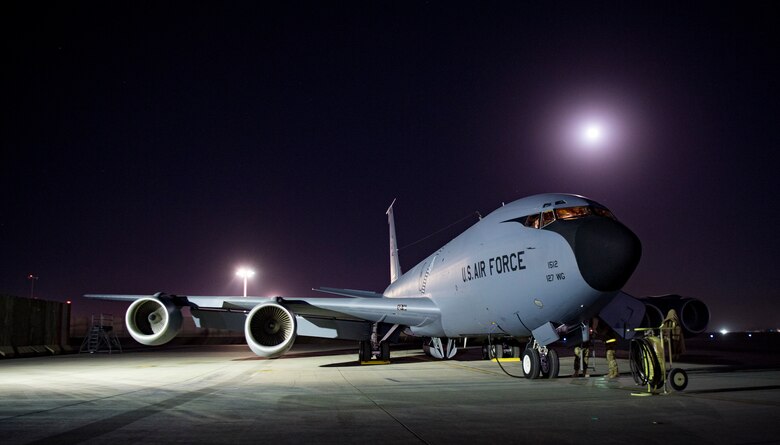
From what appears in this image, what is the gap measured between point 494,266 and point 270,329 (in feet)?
21.3

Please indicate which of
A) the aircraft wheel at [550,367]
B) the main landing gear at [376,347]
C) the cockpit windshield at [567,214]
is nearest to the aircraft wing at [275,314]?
the main landing gear at [376,347]

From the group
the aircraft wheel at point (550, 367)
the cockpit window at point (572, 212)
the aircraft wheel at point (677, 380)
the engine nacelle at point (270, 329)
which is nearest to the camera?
the aircraft wheel at point (677, 380)

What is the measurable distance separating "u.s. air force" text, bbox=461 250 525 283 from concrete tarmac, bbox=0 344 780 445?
2.61m

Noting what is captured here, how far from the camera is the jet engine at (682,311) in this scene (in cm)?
1748

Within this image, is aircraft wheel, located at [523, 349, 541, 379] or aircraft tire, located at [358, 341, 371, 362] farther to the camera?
aircraft tire, located at [358, 341, 371, 362]

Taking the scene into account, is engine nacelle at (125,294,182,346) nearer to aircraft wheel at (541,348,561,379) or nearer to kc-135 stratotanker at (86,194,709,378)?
kc-135 stratotanker at (86,194,709,378)

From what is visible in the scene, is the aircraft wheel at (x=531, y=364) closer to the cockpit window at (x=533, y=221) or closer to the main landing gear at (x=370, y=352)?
the cockpit window at (x=533, y=221)

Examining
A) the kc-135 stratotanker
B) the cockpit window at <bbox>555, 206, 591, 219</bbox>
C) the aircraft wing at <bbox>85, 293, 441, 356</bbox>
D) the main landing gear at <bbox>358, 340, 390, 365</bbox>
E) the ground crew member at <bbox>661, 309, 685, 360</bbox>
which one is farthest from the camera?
the main landing gear at <bbox>358, 340, 390, 365</bbox>

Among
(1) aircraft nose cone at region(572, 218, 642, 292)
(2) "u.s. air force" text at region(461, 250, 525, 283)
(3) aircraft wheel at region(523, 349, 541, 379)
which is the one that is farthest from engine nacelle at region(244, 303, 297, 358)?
(1) aircraft nose cone at region(572, 218, 642, 292)

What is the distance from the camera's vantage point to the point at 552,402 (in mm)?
9711

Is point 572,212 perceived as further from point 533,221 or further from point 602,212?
point 533,221

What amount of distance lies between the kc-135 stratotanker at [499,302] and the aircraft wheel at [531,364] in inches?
1.0

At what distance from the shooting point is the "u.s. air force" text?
1323 centimetres

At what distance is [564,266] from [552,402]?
10.4 ft
